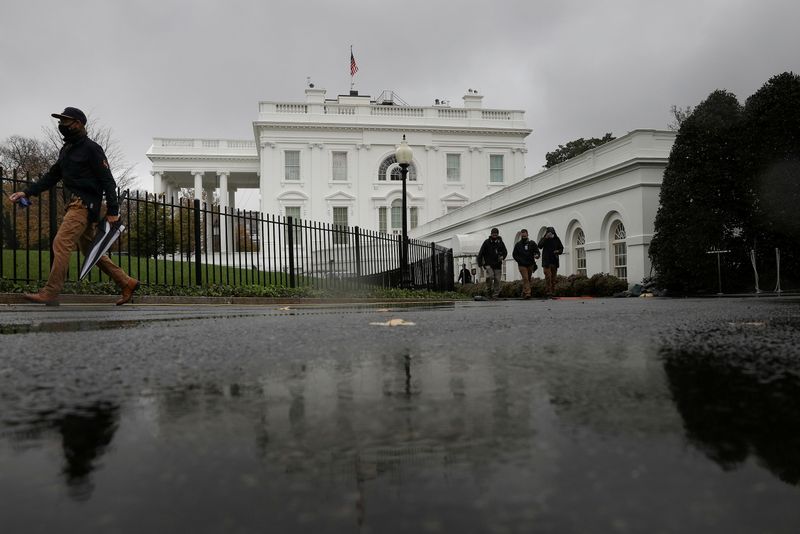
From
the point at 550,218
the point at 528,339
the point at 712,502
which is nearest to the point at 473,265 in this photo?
the point at 550,218

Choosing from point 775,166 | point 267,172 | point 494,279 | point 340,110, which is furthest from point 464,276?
point 340,110

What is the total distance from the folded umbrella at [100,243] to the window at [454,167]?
48308 mm

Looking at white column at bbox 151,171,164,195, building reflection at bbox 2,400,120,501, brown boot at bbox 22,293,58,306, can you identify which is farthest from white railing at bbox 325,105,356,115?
building reflection at bbox 2,400,120,501

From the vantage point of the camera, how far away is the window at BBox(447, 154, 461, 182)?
180ft

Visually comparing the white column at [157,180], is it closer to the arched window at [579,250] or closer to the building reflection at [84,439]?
the arched window at [579,250]

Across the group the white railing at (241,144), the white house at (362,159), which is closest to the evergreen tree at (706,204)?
the white house at (362,159)

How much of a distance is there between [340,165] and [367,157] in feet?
7.96

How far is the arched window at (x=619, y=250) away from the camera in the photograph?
2103 cm

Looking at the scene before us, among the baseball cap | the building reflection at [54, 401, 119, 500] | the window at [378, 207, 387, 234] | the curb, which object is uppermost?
the window at [378, 207, 387, 234]

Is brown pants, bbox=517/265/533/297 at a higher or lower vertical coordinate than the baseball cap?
lower

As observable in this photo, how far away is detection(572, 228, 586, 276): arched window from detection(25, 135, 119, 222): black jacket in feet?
64.9

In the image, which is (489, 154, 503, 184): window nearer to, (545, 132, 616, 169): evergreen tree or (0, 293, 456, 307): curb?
(545, 132, 616, 169): evergreen tree

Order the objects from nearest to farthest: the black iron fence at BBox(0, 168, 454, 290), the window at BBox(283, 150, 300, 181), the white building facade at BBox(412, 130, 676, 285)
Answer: the black iron fence at BBox(0, 168, 454, 290) → the white building facade at BBox(412, 130, 676, 285) → the window at BBox(283, 150, 300, 181)

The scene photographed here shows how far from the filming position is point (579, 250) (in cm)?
2452
